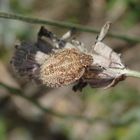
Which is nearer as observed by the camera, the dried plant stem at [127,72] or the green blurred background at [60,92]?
the dried plant stem at [127,72]

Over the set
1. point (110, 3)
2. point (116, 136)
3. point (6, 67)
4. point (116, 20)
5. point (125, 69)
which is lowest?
point (125, 69)

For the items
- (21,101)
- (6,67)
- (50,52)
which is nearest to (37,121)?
(21,101)

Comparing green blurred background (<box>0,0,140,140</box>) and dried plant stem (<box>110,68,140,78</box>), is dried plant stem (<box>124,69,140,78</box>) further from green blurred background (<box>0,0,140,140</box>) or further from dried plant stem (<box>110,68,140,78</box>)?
green blurred background (<box>0,0,140,140</box>)

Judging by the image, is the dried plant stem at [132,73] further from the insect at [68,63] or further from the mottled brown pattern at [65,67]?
the mottled brown pattern at [65,67]

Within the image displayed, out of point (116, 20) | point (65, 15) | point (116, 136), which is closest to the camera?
point (116, 136)

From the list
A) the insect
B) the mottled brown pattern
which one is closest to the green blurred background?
the insect

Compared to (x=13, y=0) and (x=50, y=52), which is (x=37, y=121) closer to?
(x=13, y=0)

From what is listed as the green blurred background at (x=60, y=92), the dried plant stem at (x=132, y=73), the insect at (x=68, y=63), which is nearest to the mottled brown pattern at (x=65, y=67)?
the insect at (x=68, y=63)
